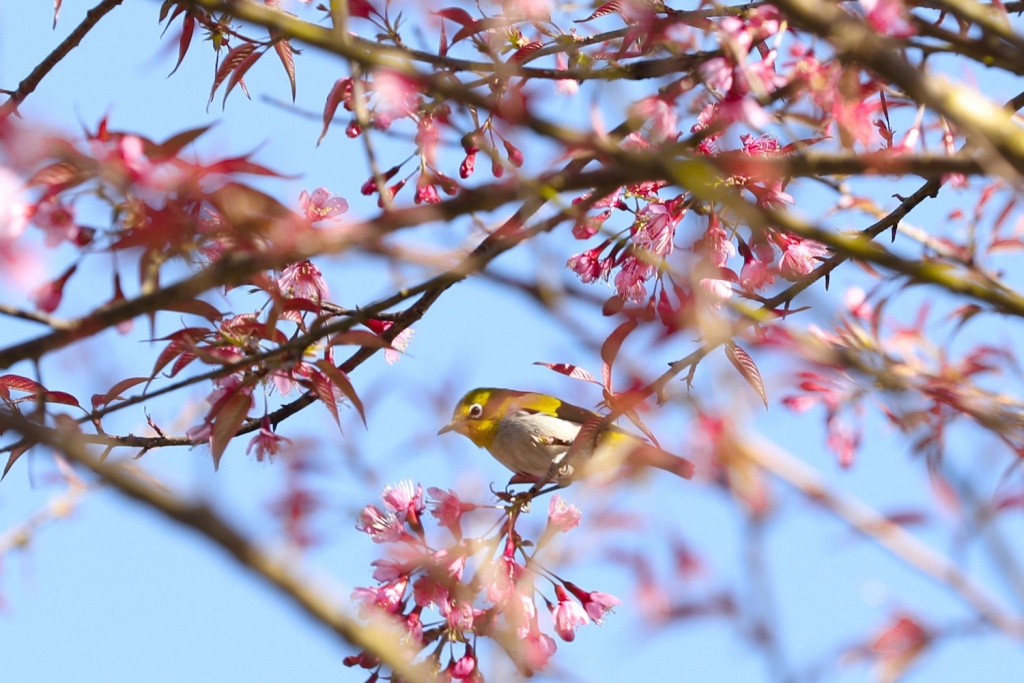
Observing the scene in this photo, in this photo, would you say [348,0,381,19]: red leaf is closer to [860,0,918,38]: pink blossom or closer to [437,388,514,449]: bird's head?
[860,0,918,38]: pink blossom

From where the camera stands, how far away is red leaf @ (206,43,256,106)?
315 cm

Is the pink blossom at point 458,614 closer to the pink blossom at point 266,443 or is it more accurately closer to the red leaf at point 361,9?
the pink blossom at point 266,443

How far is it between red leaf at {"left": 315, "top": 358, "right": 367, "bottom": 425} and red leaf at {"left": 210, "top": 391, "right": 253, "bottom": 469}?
0.65 feet

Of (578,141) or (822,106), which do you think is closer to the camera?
(578,141)

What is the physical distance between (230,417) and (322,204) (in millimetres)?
779

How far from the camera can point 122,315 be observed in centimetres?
174

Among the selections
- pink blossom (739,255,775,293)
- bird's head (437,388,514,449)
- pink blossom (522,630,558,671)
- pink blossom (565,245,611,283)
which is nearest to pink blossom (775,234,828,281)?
pink blossom (739,255,775,293)

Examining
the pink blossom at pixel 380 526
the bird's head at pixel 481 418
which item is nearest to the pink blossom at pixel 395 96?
the pink blossom at pixel 380 526

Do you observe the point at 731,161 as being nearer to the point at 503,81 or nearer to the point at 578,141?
the point at 578,141

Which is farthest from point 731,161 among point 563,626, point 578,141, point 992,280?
point 563,626

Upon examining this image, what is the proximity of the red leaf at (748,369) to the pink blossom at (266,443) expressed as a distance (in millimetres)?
1212

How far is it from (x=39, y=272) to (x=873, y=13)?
1.77 m

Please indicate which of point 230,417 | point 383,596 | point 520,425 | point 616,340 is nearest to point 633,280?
point 616,340

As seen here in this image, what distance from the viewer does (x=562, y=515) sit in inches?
131
